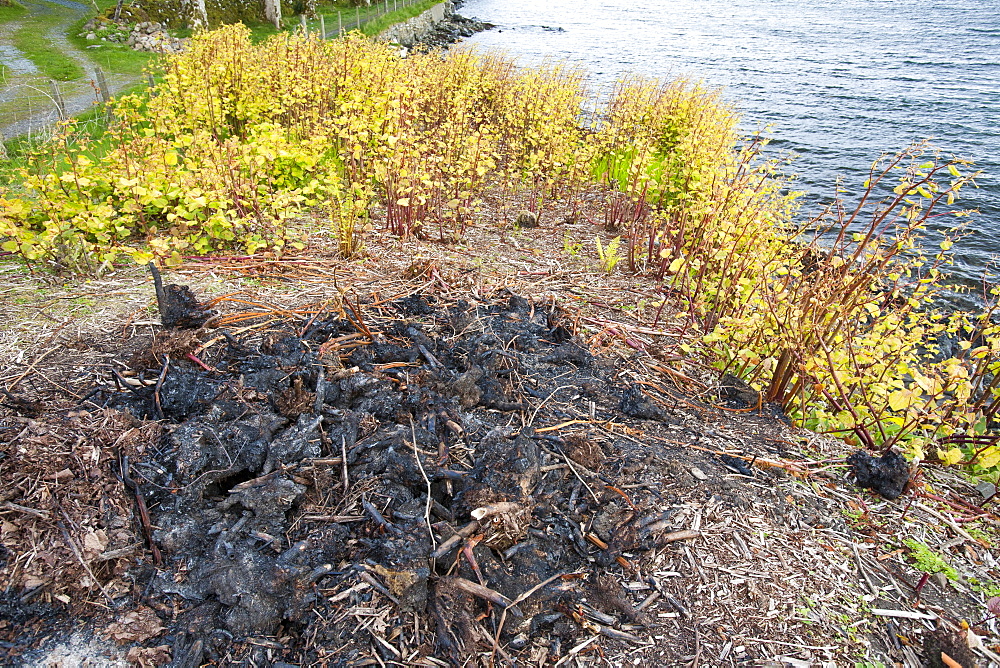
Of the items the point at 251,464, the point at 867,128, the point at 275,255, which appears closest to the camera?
the point at 251,464

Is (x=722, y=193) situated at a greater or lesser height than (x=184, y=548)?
greater

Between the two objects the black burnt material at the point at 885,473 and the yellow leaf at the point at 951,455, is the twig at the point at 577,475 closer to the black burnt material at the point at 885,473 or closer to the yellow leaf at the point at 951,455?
the black burnt material at the point at 885,473

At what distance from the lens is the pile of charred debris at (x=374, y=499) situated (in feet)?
5.33

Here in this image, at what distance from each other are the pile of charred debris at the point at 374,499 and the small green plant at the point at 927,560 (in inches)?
26.4

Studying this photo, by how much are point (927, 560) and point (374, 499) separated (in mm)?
2060

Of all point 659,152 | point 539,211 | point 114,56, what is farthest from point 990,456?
point 114,56

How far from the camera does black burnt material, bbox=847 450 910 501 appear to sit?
228cm

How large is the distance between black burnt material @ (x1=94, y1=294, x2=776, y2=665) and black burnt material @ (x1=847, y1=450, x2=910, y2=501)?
2.84ft

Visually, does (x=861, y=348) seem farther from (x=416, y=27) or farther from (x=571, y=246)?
(x=416, y=27)

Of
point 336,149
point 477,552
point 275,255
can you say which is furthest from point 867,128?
point 477,552

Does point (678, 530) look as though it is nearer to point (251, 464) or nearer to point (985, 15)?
point (251, 464)

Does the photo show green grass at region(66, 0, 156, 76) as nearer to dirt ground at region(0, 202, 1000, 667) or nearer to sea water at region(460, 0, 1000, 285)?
sea water at region(460, 0, 1000, 285)

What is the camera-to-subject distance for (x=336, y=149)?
5621mm

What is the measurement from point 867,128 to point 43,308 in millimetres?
15215
